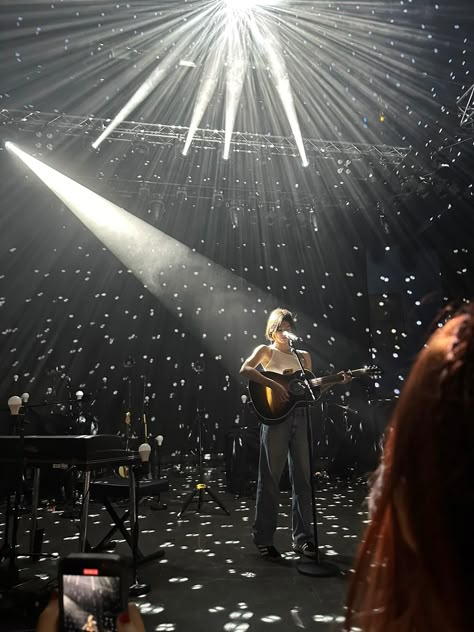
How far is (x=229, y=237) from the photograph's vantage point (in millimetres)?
10078

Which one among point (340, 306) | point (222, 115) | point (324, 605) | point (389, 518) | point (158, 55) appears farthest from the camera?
point (340, 306)

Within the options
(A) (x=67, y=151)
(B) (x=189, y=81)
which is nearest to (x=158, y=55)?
(B) (x=189, y=81)

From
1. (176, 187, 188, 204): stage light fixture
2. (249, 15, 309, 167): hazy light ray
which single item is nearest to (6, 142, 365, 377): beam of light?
(176, 187, 188, 204): stage light fixture

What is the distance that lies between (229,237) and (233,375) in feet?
9.33

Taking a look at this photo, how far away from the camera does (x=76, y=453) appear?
2.74m

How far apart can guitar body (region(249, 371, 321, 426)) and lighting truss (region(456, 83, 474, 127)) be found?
4700 millimetres

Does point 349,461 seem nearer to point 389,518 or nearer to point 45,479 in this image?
point 45,479

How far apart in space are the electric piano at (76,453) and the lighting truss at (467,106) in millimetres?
5861

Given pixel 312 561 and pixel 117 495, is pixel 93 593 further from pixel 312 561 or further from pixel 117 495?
pixel 117 495

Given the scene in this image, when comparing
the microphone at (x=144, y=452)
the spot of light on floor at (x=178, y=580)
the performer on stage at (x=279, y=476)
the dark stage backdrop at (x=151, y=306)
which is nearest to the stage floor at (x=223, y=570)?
the spot of light on floor at (x=178, y=580)

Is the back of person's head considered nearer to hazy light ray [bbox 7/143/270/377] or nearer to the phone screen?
the phone screen

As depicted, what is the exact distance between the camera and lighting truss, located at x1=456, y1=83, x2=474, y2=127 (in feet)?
20.0

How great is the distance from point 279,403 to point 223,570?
115cm

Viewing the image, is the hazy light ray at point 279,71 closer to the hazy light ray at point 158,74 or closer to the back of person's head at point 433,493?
the hazy light ray at point 158,74
